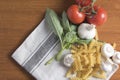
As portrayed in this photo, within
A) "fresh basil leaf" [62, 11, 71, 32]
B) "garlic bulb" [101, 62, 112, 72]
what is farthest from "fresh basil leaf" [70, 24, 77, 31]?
"garlic bulb" [101, 62, 112, 72]

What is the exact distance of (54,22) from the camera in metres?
0.94

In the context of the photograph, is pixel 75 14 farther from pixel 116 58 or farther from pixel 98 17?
pixel 116 58

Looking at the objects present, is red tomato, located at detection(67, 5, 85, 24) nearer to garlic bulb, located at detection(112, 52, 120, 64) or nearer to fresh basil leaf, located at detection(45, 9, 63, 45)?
fresh basil leaf, located at detection(45, 9, 63, 45)

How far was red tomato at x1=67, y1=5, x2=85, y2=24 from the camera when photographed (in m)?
0.92

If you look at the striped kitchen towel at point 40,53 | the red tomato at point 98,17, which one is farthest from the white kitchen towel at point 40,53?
the red tomato at point 98,17

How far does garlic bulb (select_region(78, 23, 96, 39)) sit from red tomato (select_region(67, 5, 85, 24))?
0.02m

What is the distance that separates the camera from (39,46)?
96cm

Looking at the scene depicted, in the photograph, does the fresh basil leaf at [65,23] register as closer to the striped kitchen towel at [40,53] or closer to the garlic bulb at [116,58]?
the striped kitchen towel at [40,53]

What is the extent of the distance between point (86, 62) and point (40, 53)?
0.14m

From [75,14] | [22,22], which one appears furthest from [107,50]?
[22,22]

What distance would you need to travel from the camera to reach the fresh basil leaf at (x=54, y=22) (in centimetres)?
93

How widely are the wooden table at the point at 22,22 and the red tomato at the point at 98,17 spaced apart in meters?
0.05

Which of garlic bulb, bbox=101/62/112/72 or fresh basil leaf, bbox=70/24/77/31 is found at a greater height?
fresh basil leaf, bbox=70/24/77/31

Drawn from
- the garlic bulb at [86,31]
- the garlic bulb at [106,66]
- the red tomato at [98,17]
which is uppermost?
the red tomato at [98,17]
